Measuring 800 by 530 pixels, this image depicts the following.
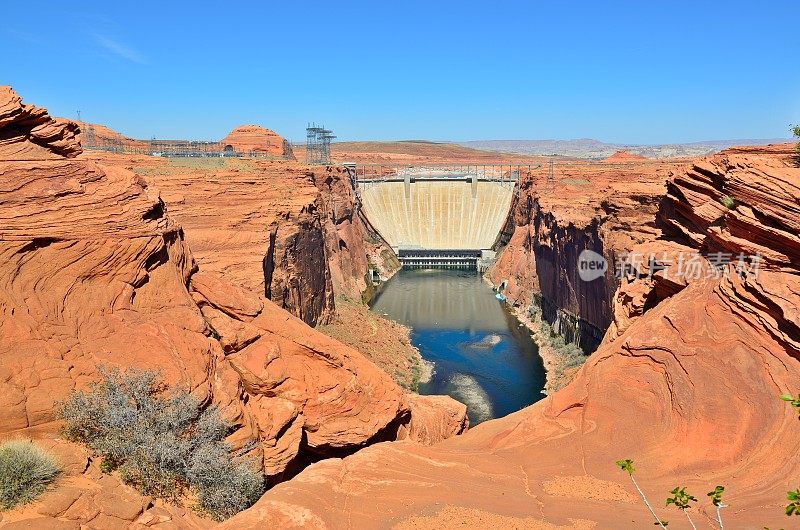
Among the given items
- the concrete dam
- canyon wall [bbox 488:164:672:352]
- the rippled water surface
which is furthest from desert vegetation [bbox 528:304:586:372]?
the concrete dam

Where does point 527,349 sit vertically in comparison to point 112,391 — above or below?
below

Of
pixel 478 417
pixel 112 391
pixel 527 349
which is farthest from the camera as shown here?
pixel 527 349

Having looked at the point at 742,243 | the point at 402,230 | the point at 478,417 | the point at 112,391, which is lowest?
the point at 478,417

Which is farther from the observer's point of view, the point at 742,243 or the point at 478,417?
the point at 478,417

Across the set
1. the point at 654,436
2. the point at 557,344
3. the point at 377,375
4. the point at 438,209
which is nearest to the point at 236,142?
the point at 438,209

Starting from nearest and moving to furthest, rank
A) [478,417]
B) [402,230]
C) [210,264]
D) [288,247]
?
[210,264]
[478,417]
[288,247]
[402,230]

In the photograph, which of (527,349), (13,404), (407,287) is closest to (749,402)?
(13,404)

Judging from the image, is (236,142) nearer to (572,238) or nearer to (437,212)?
(437,212)

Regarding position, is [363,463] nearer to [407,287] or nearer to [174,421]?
[174,421]
